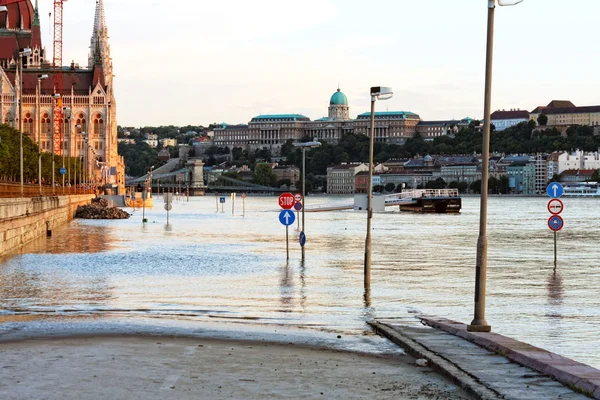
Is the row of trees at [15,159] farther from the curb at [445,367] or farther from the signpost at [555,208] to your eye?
the curb at [445,367]

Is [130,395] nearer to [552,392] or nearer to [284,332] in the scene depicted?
[552,392]

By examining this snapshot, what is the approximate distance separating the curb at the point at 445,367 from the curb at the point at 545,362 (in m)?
0.92

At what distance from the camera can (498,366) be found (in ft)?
49.3

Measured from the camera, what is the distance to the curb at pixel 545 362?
43.5 feet

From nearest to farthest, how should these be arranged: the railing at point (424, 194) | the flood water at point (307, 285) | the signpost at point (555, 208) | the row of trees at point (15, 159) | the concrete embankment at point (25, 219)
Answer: the flood water at point (307, 285), the signpost at point (555, 208), the concrete embankment at point (25, 219), the row of trees at point (15, 159), the railing at point (424, 194)

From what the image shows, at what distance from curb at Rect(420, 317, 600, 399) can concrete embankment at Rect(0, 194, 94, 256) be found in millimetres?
26564

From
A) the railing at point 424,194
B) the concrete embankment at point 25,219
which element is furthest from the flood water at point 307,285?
the railing at point 424,194

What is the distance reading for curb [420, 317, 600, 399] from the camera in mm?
13262

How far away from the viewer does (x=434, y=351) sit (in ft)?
54.3

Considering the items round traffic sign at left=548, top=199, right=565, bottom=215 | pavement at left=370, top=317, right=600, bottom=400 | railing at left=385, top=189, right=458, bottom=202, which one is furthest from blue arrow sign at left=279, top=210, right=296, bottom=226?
railing at left=385, top=189, right=458, bottom=202

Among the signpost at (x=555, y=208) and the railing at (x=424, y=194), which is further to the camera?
the railing at (x=424, y=194)

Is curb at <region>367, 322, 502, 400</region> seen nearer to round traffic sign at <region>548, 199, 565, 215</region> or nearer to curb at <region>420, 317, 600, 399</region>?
curb at <region>420, 317, 600, 399</region>

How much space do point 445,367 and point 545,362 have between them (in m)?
1.30

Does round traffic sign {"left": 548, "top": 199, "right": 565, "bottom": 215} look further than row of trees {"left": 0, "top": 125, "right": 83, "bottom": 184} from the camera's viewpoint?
No
